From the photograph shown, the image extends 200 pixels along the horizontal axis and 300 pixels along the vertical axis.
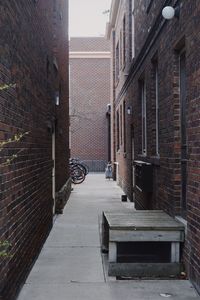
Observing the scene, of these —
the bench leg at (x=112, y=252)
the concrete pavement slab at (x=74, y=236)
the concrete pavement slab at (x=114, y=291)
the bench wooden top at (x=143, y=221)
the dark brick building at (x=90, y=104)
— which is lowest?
the concrete pavement slab at (x=74, y=236)

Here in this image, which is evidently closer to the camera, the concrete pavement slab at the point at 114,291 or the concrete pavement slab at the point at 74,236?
the concrete pavement slab at the point at 114,291

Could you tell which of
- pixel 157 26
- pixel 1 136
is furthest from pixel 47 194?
pixel 1 136

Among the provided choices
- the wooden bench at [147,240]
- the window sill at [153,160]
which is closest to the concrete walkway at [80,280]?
the wooden bench at [147,240]

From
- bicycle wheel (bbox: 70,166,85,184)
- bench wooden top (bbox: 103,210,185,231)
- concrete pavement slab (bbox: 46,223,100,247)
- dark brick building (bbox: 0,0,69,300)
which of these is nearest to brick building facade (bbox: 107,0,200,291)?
bench wooden top (bbox: 103,210,185,231)

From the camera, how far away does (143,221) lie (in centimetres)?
598

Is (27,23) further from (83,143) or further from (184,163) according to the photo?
(83,143)

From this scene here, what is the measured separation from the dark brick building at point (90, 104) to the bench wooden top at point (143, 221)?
24.5 meters

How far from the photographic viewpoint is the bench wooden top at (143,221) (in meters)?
5.55

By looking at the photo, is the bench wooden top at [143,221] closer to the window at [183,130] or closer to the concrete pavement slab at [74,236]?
the window at [183,130]

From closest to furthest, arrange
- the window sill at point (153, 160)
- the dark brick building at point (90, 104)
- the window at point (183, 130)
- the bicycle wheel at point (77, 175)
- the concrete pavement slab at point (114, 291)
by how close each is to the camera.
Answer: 1. the concrete pavement slab at point (114, 291)
2. the window at point (183, 130)
3. the window sill at point (153, 160)
4. the bicycle wheel at point (77, 175)
5. the dark brick building at point (90, 104)

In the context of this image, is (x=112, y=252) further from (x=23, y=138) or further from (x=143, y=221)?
(x=23, y=138)

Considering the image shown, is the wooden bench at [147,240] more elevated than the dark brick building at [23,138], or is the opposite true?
the dark brick building at [23,138]

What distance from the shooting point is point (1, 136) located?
388 cm

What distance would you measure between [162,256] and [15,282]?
216 centimetres
